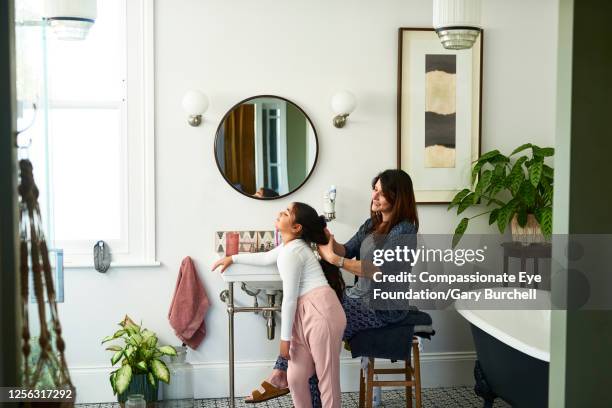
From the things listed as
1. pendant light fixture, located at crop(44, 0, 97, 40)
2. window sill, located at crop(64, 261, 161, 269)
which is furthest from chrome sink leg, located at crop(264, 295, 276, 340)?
pendant light fixture, located at crop(44, 0, 97, 40)

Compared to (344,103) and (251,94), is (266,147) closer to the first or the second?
(251,94)

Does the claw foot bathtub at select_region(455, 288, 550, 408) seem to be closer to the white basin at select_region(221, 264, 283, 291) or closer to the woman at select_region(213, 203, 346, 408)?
the woman at select_region(213, 203, 346, 408)

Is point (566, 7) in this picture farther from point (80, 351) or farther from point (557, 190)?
point (80, 351)

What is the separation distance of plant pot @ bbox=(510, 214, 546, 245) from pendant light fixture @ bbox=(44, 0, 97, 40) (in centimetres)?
267

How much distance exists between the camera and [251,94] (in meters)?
5.09

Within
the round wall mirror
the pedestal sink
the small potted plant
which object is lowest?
the small potted plant

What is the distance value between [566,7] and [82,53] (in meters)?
2.93

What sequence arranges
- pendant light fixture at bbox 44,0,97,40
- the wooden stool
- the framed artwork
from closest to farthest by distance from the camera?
1. pendant light fixture at bbox 44,0,97,40
2. the wooden stool
3. the framed artwork

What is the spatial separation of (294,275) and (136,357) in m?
1.09

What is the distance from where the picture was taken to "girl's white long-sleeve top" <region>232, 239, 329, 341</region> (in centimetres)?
422

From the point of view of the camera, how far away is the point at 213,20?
16.5ft

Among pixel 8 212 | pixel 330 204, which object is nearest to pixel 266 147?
pixel 330 204

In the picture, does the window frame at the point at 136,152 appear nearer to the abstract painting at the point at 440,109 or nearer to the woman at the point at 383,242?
the woman at the point at 383,242

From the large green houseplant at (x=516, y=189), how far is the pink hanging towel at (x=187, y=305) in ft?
4.94
